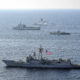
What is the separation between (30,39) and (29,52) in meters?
38.3

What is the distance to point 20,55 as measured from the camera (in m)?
121

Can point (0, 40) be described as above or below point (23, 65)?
above

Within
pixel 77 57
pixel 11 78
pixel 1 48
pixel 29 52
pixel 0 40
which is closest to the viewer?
pixel 11 78

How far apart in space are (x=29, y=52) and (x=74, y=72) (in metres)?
30.5

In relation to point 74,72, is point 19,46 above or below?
above

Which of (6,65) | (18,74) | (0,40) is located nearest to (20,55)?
(6,65)

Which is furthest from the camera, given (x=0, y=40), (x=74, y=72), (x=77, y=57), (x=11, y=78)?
(x=0, y=40)

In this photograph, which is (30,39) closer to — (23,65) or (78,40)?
(78,40)

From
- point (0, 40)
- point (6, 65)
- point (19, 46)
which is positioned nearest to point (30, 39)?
point (0, 40)

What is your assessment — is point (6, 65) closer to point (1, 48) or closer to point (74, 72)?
point (74, 72)

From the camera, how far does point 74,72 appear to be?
327 feet

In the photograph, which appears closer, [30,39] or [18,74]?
[18,74]

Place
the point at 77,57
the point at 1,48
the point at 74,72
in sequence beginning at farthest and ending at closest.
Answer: the point at 1,48 < the point at 77,57 < the point at 74,72

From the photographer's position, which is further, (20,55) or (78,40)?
(78,40)
